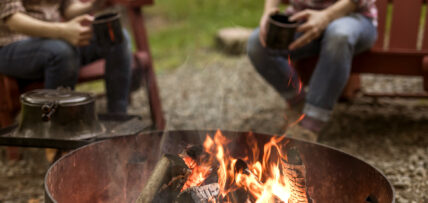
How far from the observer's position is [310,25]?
2.25 m

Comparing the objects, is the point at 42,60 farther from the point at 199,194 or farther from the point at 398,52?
the point at 398,52

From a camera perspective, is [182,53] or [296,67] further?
[182,53]

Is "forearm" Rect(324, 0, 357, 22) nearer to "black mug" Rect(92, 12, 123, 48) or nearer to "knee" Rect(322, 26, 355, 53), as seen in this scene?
"knee" Rect(322, 26, 355, 53)

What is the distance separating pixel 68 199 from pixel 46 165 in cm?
113

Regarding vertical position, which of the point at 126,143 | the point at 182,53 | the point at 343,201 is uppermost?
the point at 126,143

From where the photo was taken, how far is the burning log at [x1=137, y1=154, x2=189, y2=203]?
4.52 feet

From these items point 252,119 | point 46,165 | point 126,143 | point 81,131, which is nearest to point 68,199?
point 126,143

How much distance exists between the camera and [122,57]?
8.34 feet

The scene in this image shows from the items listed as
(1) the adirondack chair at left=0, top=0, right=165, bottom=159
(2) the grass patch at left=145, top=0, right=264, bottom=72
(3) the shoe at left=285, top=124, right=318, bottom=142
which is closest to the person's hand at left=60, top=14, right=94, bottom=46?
(1) the adirondack chair at left=0, top=0, right=165, bottom=159

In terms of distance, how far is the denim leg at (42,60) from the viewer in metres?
2.20

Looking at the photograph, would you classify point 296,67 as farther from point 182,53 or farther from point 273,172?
point 182,53

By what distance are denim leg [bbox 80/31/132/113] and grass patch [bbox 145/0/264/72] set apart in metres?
2.35

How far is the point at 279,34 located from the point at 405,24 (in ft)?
3.54

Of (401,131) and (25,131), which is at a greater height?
(25,131)
